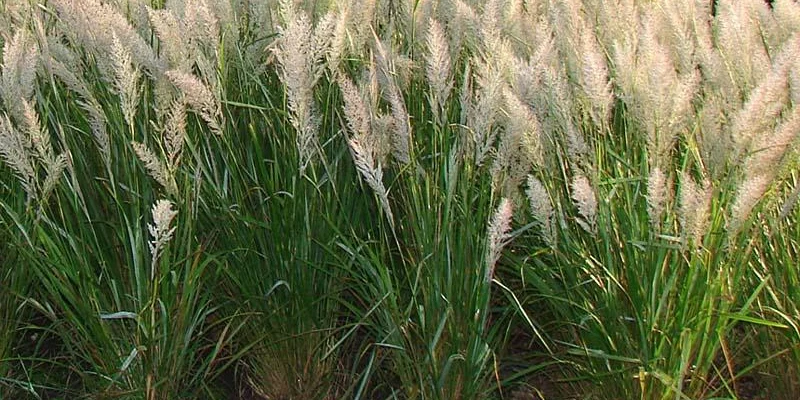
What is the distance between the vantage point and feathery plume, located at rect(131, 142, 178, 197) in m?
2.11

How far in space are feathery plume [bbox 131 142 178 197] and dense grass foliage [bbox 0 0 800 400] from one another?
0.01 m

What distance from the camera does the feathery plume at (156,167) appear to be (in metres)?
2.11

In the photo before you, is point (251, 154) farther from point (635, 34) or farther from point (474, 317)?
point (635, 34)

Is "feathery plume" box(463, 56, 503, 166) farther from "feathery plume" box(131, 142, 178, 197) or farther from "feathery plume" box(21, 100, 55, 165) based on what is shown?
"feathery plume" box(21, 100, 55, 165)

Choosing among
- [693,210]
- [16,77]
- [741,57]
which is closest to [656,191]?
[693,210]

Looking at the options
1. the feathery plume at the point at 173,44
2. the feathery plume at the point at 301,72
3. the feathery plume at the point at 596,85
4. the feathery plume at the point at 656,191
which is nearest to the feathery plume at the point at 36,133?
the feathery plume at the point at 173,44

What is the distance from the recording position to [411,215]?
87.6 inches

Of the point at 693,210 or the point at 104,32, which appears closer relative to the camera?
the point at 693,210

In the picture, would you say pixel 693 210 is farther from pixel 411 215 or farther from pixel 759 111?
pixel 411 215

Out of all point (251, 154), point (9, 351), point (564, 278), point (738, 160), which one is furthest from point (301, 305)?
point (738, 160)

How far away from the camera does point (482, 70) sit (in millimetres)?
2117

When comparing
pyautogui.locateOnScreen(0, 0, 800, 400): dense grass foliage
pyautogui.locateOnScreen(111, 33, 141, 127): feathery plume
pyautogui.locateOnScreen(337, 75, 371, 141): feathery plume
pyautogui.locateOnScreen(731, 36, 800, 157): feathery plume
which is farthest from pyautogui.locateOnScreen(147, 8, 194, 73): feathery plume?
pyautogui.locateOnScreen(731, 36, 800, 157): feathery plume

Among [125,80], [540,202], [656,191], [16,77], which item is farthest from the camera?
[16,77]

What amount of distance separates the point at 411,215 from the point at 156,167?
2.02 ft
